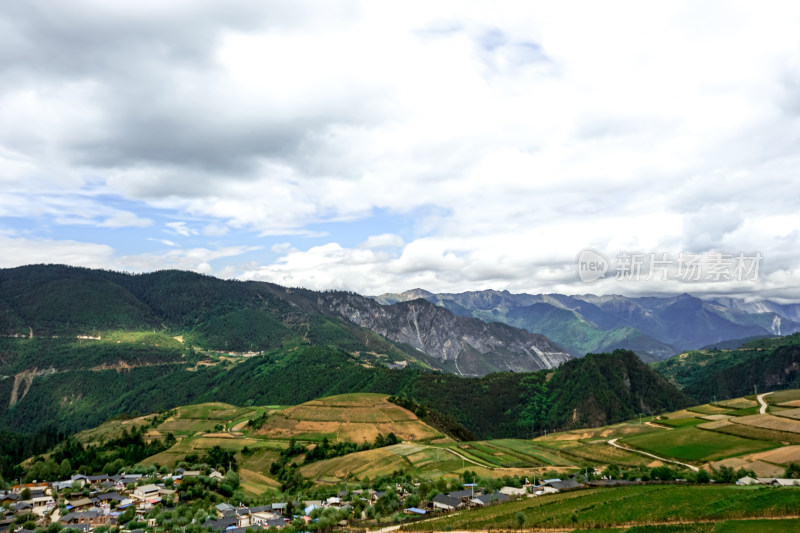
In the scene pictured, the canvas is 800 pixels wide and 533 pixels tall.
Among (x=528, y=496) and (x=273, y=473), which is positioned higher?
(x=528, y=496)

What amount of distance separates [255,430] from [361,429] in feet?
144

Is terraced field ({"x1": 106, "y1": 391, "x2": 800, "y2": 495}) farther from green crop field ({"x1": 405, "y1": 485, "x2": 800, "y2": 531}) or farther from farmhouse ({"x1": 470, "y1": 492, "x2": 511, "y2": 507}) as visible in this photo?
green crop field ({"x1": 405, "y1": 485, "x2": 800, "y2": 531})

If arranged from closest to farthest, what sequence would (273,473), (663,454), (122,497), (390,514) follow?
1. (390,514)
2. (122,497)
3. (663,454)
4. (273,473)

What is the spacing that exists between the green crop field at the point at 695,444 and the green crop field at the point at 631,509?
144 feet

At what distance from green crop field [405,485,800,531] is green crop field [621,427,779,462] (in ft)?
144

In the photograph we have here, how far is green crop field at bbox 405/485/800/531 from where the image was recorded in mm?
59500

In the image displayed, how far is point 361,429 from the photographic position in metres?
171

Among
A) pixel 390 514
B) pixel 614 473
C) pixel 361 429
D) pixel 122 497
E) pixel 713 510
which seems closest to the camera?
pixel 713 510

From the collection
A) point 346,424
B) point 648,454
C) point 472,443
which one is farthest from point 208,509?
point 648,454

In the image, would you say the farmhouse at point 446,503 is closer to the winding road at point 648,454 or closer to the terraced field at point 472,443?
the terraced field at point 472,443

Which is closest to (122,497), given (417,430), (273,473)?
(273,473)

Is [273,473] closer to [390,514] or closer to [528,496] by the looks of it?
[390,514]

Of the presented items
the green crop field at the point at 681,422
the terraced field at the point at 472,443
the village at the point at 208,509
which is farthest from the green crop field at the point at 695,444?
the village at the point at 208,509

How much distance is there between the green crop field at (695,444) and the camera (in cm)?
11419
